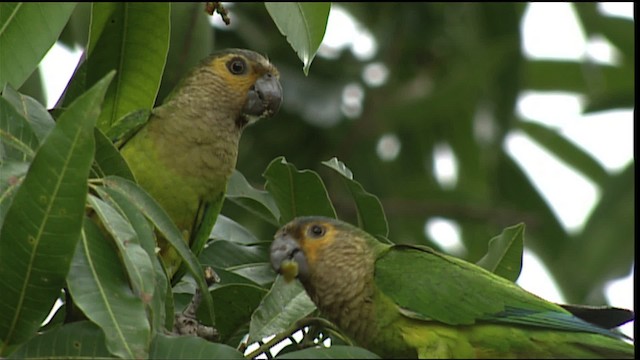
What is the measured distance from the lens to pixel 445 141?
21.4 ft

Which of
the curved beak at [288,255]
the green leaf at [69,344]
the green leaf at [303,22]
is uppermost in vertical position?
the green leaf at [303,22]

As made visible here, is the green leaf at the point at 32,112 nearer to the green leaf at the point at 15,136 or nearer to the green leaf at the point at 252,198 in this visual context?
the green leaf at the point at 15,136

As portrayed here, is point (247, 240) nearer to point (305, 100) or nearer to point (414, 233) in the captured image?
point (305, 100)

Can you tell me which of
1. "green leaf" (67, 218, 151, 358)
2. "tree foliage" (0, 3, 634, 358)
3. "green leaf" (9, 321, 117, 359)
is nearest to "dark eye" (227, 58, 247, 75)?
"tree foliage" (0, 3, 634, 358)

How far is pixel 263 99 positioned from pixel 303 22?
959 millimetres

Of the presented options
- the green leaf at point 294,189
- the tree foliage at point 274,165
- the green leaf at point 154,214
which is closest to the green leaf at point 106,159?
the tree foliage at point 274,165

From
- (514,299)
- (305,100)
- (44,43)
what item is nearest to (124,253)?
(44,43)

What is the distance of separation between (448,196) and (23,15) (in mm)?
3898

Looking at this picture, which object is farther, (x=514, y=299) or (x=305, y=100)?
(x=305, y=100)

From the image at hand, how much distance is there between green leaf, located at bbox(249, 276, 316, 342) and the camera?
9.73 ft

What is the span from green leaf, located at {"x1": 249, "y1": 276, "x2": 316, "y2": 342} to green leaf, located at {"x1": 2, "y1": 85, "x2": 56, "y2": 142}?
717 mm

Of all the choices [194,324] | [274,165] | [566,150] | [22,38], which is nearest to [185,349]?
[194,324]

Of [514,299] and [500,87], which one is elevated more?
[500,87]

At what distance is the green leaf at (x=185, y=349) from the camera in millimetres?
2617
